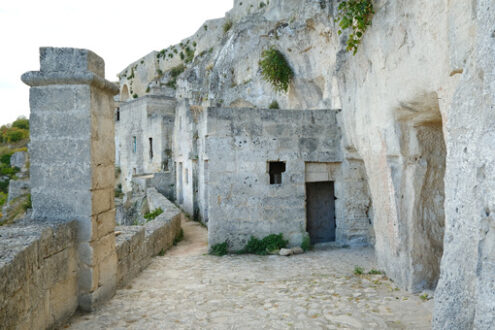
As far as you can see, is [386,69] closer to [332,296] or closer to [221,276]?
[332,296]

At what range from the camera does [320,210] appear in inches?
344

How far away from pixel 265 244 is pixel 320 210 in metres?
2.17

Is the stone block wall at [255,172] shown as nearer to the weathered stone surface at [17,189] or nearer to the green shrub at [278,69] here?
the green shrub at [278,69]

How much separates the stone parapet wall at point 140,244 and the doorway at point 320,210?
3356mm

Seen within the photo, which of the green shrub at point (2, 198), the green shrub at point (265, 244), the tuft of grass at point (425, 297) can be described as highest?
the green shrub at point (265, 244)

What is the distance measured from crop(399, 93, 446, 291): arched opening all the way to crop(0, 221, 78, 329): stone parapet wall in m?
4.20

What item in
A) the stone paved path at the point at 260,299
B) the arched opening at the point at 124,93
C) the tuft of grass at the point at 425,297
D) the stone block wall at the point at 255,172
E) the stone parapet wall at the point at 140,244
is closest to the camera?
the stone paved path at the point at 260,299

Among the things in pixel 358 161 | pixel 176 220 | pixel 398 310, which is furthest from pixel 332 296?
pixel 176 220

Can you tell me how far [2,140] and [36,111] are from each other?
43.9 meters

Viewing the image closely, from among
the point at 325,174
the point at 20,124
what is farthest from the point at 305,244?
the point at 20,124

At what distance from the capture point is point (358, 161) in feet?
25.1

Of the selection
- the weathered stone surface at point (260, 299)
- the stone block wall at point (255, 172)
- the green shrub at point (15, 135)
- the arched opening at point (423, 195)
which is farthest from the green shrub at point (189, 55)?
the arched opening at point (423, 195)

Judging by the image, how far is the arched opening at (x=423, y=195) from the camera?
4.72 meters

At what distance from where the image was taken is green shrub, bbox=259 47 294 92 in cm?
1238
